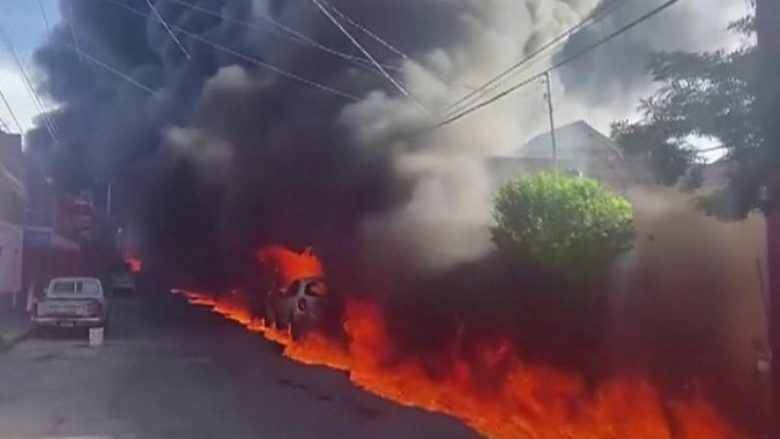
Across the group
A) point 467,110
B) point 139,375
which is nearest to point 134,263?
point 467,110

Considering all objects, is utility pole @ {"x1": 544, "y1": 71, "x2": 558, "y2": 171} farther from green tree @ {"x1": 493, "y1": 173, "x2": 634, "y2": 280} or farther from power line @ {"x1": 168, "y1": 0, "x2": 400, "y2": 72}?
green tree @ {"x1": 493, "y1": 173, "x2": 634, "y2": 280}

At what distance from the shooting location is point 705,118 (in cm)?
906

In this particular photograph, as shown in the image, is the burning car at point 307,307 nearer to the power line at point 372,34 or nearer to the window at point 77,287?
the window at point 77,287

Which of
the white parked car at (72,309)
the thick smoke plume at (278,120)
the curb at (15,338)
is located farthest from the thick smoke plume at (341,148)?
the curb at (15,338)

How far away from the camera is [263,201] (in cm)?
2662

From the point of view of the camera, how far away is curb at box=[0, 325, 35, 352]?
2083 centimetres

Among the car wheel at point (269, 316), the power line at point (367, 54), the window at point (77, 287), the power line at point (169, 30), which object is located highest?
the power line at point (169, 30)

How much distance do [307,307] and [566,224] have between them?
8.14 meters

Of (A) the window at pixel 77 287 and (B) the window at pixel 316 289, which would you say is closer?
(B) the window at pixel 316 289

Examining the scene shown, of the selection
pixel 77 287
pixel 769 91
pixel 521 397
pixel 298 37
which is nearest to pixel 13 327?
pixel 77 287

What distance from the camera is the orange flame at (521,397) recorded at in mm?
11445

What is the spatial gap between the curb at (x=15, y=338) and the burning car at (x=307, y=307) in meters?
→ 5.32

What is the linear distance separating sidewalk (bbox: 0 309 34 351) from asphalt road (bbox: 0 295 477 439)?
275 mm

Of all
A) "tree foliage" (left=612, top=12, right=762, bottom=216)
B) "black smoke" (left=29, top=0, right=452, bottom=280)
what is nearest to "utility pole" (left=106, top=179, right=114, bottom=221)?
"black smoke" (left=29, top=0, right=452, bottom=280)
